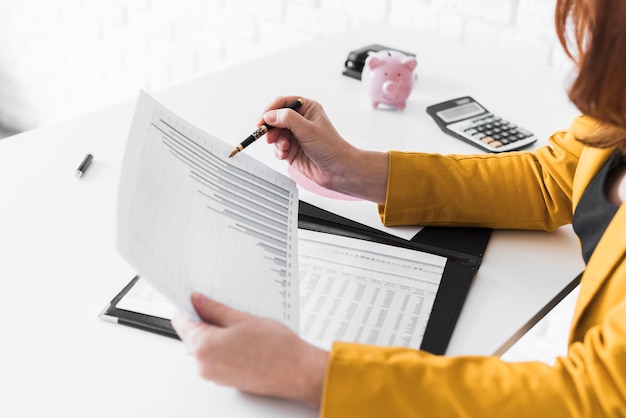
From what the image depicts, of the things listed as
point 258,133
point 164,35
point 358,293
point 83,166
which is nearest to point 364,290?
point 358,293

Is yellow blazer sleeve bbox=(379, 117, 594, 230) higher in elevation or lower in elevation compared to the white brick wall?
higher

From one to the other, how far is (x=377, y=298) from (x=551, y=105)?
689 mm

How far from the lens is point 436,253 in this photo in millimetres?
832

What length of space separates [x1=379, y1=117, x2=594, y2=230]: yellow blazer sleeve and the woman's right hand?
0.07 ft

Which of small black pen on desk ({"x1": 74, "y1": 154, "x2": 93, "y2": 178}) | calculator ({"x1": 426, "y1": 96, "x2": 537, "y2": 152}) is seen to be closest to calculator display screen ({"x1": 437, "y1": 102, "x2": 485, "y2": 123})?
calculator ({"x1": 426, "y1": 96, "x2": 537, "y2": 152})

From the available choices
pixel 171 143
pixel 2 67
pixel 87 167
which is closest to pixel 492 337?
pixel 171 143

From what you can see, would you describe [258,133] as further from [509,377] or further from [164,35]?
[164,35]

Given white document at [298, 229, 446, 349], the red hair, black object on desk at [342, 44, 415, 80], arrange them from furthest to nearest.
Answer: black object on desk at [342, 44, 415, 80], white document at [298, 229, 446, 349], the red hair

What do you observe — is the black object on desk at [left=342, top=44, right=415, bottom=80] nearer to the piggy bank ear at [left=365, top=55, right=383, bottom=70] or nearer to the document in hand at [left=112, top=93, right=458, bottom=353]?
the piggy bank ear at [left=365, top=55, right=383, bottom=70]

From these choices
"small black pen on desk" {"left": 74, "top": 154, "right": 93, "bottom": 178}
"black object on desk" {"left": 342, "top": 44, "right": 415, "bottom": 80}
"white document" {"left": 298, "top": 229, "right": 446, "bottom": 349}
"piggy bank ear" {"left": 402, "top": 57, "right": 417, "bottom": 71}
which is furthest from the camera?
"black object on desk" {"left": 342, "top": 44, "right": 415, "bottom": 80}

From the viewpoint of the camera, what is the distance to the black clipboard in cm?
69

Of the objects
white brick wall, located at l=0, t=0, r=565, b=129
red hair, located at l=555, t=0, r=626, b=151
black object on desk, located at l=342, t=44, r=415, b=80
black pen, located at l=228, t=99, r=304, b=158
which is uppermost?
red hair, located at l=555, t=0, r=626, b=151

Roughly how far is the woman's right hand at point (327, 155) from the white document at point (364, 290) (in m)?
0.09

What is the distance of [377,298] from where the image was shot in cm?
74
